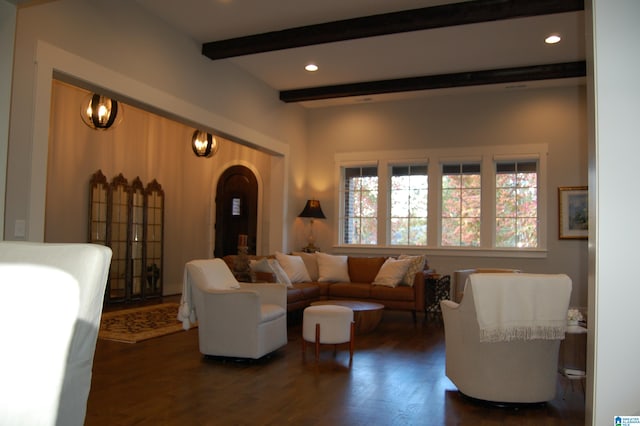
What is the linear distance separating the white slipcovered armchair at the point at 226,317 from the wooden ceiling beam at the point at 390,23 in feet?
8.60

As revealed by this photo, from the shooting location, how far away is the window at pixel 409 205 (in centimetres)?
793

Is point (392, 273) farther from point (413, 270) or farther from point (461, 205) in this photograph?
point (461, 205)

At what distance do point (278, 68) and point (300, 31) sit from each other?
4.42 feet

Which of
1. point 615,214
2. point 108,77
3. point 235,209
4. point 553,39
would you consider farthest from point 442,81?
point 615,214

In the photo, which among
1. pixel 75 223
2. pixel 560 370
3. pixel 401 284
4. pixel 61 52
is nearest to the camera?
pixel 560 370

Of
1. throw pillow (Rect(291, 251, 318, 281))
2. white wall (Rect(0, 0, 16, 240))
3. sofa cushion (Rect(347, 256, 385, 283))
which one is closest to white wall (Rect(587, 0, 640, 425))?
white wall (Rect(0, 0, 16, 240))

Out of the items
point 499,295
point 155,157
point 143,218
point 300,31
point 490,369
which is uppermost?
point 300,31

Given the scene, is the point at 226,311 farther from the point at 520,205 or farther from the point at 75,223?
the point at 520,205

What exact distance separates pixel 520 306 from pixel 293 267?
13.0 feet

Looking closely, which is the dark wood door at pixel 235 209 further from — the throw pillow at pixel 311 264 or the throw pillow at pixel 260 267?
the throw pillow at pixel 260 267

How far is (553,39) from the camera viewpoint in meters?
5.55

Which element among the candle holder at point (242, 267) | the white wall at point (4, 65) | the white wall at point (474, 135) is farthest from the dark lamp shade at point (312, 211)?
the white wall at point (4, 65)

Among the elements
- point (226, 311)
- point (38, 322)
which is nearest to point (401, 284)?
point (226, 311)

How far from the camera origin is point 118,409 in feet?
10.2
